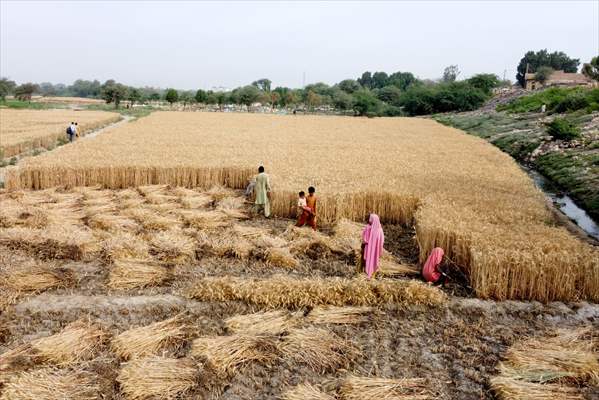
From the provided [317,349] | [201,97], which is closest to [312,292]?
[317,349]

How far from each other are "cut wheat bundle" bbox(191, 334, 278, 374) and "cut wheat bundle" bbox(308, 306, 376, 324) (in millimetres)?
893

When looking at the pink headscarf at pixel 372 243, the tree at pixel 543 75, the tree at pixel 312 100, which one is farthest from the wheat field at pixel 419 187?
the tree at pixel 312 100

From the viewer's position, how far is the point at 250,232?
10547 mm

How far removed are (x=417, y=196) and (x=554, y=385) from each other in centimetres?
719

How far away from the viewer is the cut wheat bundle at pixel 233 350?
18.3 ft

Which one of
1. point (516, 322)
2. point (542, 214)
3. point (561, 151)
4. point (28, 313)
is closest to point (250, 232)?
point (28, 313)

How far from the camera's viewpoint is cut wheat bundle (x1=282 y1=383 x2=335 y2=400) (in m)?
4.95

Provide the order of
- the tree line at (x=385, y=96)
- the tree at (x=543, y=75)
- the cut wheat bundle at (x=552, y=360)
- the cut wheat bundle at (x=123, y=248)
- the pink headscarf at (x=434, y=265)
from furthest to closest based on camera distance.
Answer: the tree at (x=543, y=75) < the tree line at (x=385, y=96) < the cut wheat bundle at (x=123, y=248) < the pink headscarf at (x=434, y=265) < the cut wheat bundle at (x=552, y=360)

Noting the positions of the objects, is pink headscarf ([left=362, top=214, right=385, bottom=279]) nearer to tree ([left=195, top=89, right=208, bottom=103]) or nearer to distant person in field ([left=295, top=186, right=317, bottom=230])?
distant person in field ([left=295, top=186, right=317, bottom=230])

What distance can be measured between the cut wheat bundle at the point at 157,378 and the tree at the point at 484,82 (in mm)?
82281

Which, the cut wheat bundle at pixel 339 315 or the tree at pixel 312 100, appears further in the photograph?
the tree at pixel 312 100

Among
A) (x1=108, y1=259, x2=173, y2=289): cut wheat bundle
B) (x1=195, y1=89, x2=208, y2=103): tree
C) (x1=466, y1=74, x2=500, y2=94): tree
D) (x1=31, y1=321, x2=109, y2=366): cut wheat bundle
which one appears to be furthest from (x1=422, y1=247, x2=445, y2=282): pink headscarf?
(x1=195, y1=89, x2=208, y2=103): tree

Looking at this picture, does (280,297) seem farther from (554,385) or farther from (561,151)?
(561,151)

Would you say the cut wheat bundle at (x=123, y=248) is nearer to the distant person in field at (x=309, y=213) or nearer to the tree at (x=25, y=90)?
the distant person in field at (x=309, y=213)
